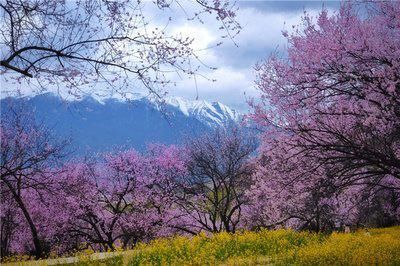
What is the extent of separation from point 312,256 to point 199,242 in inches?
183

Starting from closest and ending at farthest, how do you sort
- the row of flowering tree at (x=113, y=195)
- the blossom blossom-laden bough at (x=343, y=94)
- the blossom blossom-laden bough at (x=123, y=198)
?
the blossom blossom-laden bough at (x=343, y=94)
the row of flowering tree at (x=113, y=195)
the blossom blossom-laden bough at (x=123, y=198)

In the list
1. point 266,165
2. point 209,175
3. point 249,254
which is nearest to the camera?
point 249,254

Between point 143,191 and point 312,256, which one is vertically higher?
point 143,191

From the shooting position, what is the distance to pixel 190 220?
29.4 m

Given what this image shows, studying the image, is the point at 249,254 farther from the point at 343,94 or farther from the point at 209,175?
the point at 209,175

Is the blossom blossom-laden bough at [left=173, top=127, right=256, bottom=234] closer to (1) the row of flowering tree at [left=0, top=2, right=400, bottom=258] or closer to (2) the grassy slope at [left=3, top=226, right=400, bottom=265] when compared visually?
(1) the row of flowering tree at [left=0, top=2, right=400, bottom=258]

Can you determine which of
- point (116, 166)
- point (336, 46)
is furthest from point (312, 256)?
point (116, 166)

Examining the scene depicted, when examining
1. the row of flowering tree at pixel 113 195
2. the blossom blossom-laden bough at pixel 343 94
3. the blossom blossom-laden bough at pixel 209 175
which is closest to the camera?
the blossom blossom-laden bough at pixel 343 94

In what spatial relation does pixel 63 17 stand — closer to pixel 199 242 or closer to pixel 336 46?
pixel 336 46

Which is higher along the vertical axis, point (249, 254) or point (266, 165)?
point (266, 165)

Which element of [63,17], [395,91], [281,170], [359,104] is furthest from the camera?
[281,170]

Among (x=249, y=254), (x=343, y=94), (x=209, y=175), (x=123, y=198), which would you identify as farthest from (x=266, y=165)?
(x=343, y=94)

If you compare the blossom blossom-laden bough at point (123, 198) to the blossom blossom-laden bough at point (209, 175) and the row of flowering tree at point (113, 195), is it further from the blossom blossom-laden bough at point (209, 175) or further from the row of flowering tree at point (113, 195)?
the blossom blossom-laden bough at point (209, 175)

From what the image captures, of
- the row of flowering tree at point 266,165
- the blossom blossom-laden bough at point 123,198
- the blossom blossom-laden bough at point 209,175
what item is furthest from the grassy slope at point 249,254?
the blossom blossom-laden bough at point 209,175
